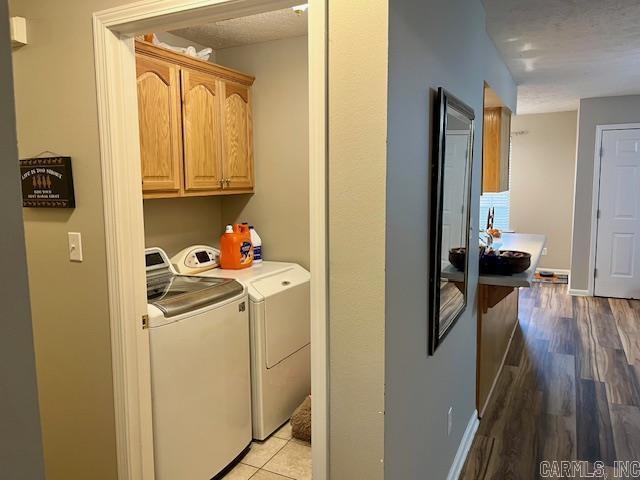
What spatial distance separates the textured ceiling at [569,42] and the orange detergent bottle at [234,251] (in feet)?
6.31

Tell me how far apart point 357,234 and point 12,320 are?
1.02m

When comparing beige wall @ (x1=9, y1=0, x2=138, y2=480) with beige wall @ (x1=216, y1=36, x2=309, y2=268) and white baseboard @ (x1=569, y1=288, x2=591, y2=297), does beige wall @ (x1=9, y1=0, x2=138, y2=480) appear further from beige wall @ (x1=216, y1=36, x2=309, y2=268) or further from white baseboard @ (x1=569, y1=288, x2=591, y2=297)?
white baseboard @ (x1=569, y1=288, x2=591, y2=297)

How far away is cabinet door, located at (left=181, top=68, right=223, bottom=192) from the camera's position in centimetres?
283

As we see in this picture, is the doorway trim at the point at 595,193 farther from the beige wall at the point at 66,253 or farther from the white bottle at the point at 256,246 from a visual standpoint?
the beige wall at the point at 66,253

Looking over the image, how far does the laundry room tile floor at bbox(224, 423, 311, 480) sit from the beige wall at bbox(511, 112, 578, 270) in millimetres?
5907

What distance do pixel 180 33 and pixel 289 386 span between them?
2239 millimetres

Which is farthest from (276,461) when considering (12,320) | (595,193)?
(595,193)

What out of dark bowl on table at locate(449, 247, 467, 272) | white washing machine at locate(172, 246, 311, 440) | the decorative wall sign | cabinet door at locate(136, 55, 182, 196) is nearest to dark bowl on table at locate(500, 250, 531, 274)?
dark bowl on table at locate(449, 247, 467, 272)

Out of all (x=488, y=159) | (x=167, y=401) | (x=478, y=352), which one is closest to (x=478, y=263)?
(x=478, y=352)

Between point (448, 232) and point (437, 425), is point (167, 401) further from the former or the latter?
point (448, 232)

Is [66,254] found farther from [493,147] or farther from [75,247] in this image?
[493,147]

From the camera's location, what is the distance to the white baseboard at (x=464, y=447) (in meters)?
2.45

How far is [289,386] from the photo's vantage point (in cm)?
305

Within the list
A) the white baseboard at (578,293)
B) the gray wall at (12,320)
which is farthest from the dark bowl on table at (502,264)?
the white baseboard at (578,293)
